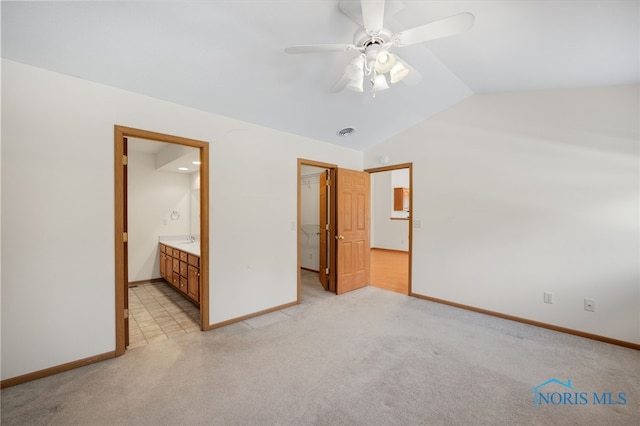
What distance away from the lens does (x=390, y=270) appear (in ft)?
19.6

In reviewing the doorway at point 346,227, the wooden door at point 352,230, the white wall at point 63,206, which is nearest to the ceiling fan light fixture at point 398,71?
the white wall at point 63,206

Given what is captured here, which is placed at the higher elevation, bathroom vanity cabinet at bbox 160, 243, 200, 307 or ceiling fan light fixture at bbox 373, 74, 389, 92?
ceiling fan light fixture at bbox 373, 74, 389, 92

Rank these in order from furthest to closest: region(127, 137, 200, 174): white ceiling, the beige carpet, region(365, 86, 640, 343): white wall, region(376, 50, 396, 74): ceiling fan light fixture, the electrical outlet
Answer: region(127, 137, 200, 174): white ceiling, the electrical outlet, region(365, 86, 640, 343): white wall, region(376, 50, 396, 74): ceiling fan light fixture, the beige carpet

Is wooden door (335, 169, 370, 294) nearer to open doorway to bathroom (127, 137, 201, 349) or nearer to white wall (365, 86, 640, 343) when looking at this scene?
white wall (365, 86, 640, 343)

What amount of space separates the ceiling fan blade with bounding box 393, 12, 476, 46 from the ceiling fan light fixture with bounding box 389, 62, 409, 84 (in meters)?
0.23

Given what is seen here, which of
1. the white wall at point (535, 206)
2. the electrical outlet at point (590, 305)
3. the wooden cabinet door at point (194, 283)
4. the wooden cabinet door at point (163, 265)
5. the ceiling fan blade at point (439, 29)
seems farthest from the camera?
the wooden cabinet door at point (163, 265)

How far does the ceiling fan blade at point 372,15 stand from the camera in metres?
1.46

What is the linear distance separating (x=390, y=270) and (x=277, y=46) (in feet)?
16.4

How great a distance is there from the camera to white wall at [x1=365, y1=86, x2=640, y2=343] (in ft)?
8.72

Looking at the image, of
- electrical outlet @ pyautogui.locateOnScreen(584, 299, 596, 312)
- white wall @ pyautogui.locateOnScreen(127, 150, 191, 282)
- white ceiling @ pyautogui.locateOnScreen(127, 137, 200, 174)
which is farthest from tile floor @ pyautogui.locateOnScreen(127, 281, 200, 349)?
electrical outlet @ pyautogui.locateOnScreen(584, 299, 596, 312)

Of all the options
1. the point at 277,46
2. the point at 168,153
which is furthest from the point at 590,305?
the point at 168,153

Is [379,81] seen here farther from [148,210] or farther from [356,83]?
[148,210]

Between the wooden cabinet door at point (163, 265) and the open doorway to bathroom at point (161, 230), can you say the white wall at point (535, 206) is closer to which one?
the open doorway to bathroom at point (161, 230)

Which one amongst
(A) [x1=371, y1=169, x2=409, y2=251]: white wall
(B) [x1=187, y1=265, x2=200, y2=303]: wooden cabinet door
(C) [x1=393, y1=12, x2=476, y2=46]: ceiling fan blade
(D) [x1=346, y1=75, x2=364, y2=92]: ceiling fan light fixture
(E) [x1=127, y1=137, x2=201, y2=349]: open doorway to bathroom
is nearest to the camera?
(C) [x1=393, y1=12, x2=476, y2=46]: ceiling fan blade
